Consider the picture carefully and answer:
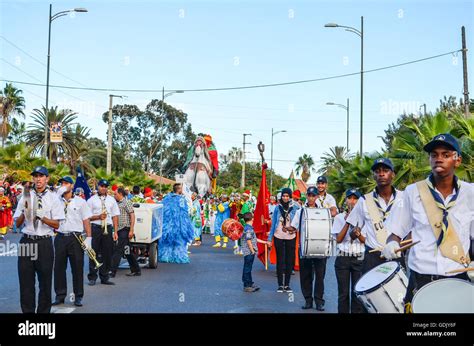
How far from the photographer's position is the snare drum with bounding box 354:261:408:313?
5.47 m

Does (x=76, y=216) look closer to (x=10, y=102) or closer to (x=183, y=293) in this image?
(x=183, y=293)

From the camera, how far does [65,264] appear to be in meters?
11.1

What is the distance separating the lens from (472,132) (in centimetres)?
1576

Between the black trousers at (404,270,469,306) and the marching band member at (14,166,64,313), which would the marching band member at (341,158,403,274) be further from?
the marching band member at (14,166,64,313)

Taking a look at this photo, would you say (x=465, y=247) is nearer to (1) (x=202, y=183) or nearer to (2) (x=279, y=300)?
(2) (x=279, y=300)

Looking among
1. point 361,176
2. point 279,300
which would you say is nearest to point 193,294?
point 279,300

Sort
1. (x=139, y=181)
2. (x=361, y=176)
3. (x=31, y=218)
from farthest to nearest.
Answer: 1. (x=139, y=181)
2. (x=361, y=176)
3. (x=31, y=218)

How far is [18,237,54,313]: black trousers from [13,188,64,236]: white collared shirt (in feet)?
0.34

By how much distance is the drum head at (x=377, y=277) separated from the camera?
216 inches

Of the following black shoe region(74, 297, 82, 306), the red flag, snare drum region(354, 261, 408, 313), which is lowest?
black shoe region(74, 297, 82, 306)

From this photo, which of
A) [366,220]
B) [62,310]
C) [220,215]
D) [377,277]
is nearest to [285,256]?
[62,310]

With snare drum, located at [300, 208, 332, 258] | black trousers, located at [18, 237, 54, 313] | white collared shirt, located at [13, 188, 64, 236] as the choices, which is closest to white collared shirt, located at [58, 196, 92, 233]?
white collared shirt, located at [13, 188, 64, 236]

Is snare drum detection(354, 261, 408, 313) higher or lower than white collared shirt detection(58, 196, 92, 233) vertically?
lower
